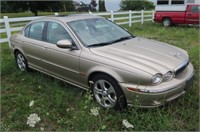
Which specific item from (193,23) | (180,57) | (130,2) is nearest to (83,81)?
(180,57)

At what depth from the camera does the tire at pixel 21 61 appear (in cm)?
574

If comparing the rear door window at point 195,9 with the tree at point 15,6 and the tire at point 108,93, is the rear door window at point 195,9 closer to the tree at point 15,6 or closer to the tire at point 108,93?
the tire at point 108,93

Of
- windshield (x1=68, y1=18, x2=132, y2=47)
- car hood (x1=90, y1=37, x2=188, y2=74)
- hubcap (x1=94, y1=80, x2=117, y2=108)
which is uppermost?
windshield (x1=68, y1=18, x2=132, y2=47)

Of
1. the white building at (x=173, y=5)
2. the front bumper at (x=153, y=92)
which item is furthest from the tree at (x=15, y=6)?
the front bumper at (x=153, y=92)

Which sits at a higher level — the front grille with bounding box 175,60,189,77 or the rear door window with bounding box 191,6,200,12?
the rear door window with bounding box 191,6,200,12

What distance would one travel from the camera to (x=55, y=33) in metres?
4.68

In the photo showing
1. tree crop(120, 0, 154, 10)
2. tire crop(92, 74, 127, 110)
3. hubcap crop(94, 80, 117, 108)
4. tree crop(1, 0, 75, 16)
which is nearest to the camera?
tire crop(92, 74, 127, 110)

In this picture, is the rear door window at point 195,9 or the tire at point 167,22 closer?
the rear door window at point 195,9

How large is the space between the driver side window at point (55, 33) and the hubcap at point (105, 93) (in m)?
1.08

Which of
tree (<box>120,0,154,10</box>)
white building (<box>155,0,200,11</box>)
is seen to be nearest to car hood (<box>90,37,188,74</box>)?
white building (<box>155,0,200,11</box>)

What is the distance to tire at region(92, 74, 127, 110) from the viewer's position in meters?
3.54

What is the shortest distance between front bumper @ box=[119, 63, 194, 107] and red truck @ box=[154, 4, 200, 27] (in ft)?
39.4

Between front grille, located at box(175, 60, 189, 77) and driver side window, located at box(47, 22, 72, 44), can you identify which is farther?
driver side window, located at box(47, 22, 72, 44)

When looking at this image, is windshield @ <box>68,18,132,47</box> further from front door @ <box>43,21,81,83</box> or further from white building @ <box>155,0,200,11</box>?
white building @ <box>155,0,200,11</box>
